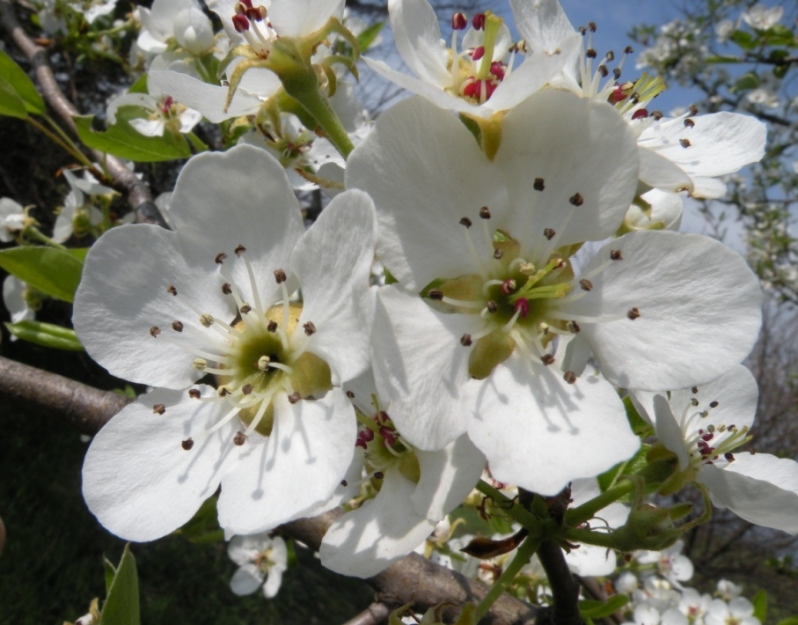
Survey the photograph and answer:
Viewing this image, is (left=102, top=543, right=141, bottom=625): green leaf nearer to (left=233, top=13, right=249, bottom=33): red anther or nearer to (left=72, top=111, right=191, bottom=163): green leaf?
(left=233, top=13, right=249, bottom=33): red anther

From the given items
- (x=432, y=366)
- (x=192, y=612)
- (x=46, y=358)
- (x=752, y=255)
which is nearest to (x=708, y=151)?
(x=432, y=366)

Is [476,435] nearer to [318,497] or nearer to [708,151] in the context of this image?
[318,497]

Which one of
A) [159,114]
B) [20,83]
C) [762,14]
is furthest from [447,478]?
[762,14]

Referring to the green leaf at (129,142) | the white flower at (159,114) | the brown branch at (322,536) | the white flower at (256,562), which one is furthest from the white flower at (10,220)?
the white flower at (256,562)

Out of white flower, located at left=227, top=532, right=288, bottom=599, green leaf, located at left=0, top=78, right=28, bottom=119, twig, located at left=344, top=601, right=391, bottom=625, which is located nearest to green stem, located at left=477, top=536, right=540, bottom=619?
twig, located at left=344, top=601, right=391, bottom=625

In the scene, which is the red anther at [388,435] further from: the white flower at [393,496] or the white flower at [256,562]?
the white flower at [256,562]
